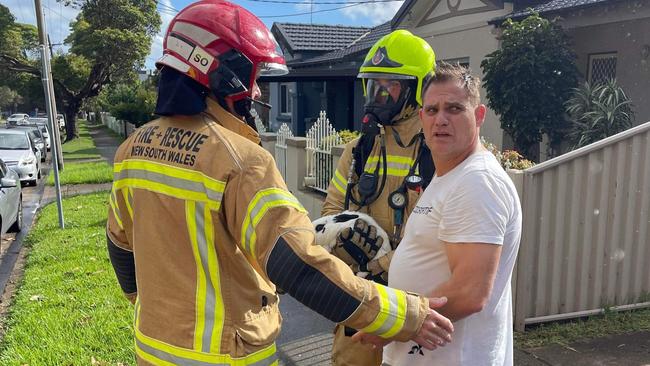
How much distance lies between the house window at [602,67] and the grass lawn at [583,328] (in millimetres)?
5653

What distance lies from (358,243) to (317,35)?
21.2 meters

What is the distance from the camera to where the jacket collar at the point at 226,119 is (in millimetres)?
1930

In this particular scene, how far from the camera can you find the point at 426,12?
1313 centimetres

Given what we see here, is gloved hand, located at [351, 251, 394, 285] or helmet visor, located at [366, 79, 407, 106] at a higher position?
helmet visor, located at [366, 79, 407, 106]

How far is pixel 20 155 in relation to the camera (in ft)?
49.7

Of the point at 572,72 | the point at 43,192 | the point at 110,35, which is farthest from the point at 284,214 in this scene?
the point at 110,35

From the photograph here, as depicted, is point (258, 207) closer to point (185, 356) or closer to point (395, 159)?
point (185, 356)

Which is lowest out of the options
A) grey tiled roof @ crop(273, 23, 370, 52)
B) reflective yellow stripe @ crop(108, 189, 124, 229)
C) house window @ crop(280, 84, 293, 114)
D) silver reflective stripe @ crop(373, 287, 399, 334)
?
silver reflective stripe @ crop(373, 287, 399, 334)

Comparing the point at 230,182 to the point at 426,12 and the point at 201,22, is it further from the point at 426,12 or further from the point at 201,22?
the point at 426,12

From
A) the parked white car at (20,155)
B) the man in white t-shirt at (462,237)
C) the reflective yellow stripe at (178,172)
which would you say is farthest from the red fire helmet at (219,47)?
the parked white car at (20,155)

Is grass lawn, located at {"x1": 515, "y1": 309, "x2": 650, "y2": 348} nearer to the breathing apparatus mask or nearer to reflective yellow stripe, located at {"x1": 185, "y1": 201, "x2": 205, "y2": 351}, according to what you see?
the breathing apparatus mask

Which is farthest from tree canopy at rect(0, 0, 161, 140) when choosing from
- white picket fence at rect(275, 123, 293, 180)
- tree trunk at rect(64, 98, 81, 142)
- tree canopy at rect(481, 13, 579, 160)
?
tree canopy at rect(481, 13, 579, 160)

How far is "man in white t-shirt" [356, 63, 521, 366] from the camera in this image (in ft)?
5.90

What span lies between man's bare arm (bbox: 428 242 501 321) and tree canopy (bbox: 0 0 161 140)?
100 feet
